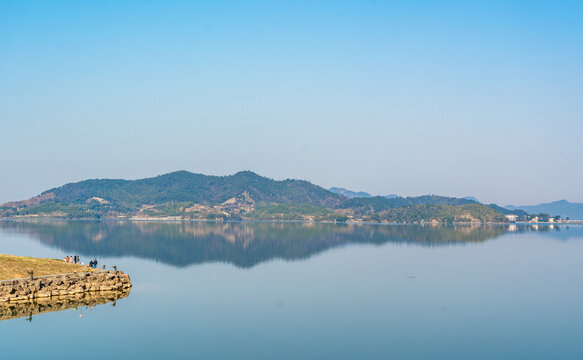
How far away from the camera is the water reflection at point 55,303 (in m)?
47.1

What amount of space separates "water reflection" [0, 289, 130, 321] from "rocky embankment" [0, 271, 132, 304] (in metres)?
0.90

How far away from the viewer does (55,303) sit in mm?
51844

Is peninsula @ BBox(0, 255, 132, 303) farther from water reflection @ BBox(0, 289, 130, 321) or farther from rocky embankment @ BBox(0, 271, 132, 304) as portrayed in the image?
water reflection @ BBox(0, 289, 130, 321)

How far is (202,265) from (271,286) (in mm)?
23473

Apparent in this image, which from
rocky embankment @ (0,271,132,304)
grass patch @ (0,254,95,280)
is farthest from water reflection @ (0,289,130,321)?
grass patch @ (0,254,95,280)

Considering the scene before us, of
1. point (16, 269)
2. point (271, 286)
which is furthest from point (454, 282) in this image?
point (16, 269)

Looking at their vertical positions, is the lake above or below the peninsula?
below

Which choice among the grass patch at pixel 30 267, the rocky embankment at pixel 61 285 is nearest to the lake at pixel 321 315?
the rocky embankment at pixel 61 285

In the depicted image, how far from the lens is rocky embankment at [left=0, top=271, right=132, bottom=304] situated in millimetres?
51906

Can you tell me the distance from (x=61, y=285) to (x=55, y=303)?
492cm

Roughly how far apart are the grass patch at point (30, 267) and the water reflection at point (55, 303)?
5698 millimetres

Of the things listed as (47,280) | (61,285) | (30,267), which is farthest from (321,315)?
(30,267)

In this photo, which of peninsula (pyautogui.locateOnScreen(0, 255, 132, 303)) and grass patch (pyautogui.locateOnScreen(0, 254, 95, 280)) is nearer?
peninsula (pyautogui.locateOnScreen(0, 255, 132, 303))

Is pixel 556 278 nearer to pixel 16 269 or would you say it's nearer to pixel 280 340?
pixel 280 340
